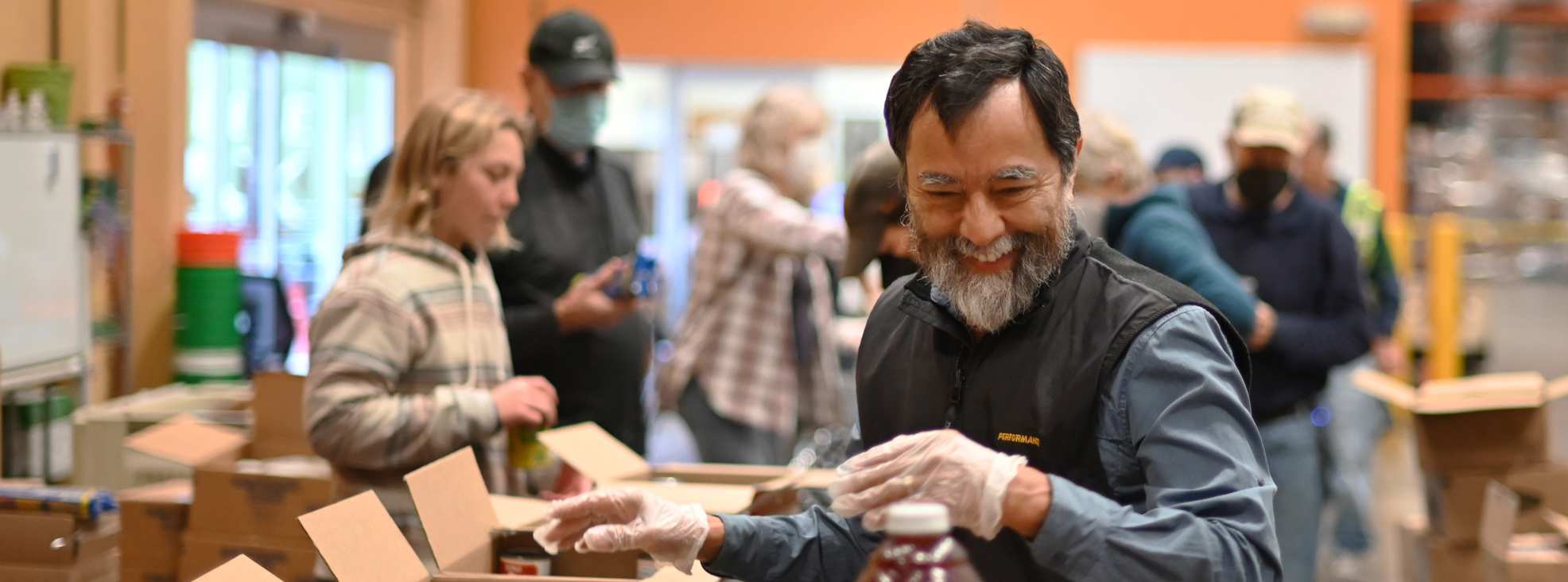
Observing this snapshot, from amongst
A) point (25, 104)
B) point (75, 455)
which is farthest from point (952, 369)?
point (25, 104)

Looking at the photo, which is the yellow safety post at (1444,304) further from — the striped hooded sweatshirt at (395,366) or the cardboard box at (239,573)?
the cardboard box at (239,573)

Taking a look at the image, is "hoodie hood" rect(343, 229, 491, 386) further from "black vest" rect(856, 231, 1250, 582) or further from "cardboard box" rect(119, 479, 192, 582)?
"black vest" rect(856, 231, 1250, 582)

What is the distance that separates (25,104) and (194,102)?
2.02 m

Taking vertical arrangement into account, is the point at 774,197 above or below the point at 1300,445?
above

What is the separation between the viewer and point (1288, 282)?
3840 millimetres

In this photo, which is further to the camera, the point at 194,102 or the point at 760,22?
the point at 760,22

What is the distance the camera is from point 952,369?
1.69 m

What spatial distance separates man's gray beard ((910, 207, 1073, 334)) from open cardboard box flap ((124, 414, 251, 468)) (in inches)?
60.9

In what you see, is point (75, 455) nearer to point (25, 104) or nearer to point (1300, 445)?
point (25, 104)

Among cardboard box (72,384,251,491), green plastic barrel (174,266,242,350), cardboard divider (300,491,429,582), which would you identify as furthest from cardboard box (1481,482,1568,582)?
green plastic barrel (174,266,242,350)

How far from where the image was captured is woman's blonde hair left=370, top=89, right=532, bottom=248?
2.71m

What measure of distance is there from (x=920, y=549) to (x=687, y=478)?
1.56 meters

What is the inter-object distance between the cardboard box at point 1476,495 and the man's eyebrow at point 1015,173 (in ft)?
6.08

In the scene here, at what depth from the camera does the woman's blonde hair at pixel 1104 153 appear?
145 inches
